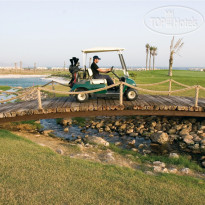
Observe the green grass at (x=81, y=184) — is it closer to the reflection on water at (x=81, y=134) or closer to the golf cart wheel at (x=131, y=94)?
the reflection on water at (x=81, y=134)

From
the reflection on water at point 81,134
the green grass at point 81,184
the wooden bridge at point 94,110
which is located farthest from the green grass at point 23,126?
the green grass at point 81,184

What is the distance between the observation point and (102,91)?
8875 millimetres

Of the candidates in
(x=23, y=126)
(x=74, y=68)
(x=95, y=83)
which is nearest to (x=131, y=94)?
(x=95, y=83)

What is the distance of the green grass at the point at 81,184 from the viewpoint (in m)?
3.81

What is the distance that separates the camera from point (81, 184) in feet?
14.0

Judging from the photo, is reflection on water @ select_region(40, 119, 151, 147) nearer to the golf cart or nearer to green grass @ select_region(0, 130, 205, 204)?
the golf cart

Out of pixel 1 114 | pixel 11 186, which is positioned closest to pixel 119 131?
pixel 1 114

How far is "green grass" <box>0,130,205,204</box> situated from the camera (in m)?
3.81

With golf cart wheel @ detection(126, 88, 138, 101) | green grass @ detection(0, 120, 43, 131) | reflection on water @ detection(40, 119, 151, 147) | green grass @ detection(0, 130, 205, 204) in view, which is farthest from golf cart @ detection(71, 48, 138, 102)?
green grass @ detection(0, 130, 205, 204)

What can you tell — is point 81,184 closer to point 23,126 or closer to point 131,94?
point 131,94

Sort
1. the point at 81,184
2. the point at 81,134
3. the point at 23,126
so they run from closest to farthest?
the point at 81,184, the point at 81,134, the point at 23,126

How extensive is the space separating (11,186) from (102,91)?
5.59 m

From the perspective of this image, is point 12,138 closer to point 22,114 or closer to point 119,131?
point 22,114

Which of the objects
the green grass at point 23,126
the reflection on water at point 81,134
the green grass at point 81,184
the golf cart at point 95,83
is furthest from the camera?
the green grass at point 23,126
